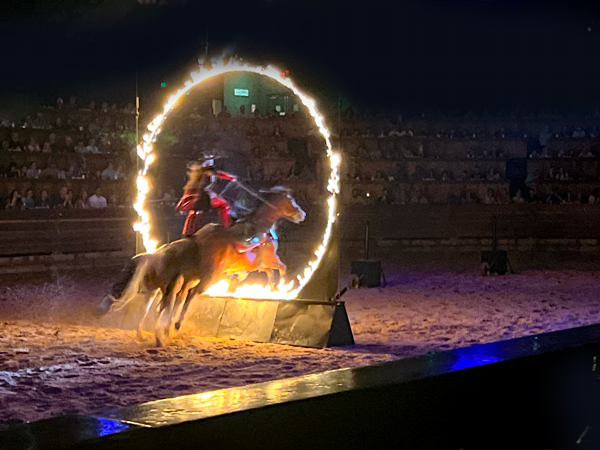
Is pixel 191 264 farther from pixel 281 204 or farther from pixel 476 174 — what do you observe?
pixel 476 174

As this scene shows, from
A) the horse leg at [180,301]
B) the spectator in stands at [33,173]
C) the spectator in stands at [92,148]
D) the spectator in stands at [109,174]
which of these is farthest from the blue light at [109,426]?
the spectator in stands at [92,148]

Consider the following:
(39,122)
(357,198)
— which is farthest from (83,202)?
(357,198)

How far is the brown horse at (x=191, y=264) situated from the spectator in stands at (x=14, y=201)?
888cm

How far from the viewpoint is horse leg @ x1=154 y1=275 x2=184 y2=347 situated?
8523mm

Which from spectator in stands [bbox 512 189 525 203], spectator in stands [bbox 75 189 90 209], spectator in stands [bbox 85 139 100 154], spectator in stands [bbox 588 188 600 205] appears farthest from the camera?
spectator in stands [bbox 512 189 525 203]

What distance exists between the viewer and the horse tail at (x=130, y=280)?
335 inches

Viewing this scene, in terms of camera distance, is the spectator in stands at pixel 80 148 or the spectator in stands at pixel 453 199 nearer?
the spectator in stands at pixel 80 148

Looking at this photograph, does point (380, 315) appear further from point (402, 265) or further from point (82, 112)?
point (82, 112)

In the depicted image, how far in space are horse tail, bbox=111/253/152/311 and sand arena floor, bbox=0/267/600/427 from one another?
18.4 inches

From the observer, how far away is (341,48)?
826 inches

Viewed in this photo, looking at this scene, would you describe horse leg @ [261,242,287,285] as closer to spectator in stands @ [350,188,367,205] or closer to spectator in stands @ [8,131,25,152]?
spectator in stands @ [8,131,25,152]

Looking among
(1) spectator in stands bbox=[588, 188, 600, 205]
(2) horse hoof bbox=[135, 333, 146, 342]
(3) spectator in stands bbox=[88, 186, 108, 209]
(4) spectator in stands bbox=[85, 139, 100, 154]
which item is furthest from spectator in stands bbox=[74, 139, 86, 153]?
(1) spectator in stands bbox=[588, 188, 600, 205]

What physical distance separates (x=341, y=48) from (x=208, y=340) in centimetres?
1367

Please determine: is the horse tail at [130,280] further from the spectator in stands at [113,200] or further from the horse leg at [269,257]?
the spectator in stands at [113,200]
